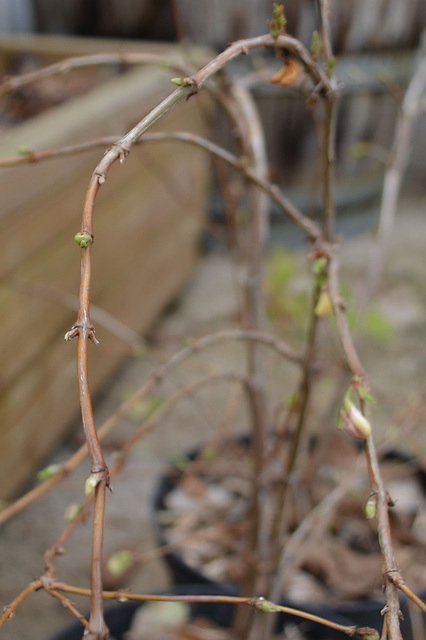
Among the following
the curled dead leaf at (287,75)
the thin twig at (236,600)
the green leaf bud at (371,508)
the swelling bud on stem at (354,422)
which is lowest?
the thin twig at (236,600)

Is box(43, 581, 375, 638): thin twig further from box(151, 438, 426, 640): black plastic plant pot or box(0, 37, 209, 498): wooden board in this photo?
box(0, 37, 209, 498): wooden board

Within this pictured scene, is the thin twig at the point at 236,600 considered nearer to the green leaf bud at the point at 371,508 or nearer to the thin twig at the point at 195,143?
the green leaf bud at the point at 371,508

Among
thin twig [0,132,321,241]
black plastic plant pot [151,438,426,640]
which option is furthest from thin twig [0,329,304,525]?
black plastic plant pot [151,438,426,640]

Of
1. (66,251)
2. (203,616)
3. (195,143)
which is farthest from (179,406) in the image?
(195,143)

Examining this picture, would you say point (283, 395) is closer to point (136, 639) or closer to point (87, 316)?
point (136, 639)

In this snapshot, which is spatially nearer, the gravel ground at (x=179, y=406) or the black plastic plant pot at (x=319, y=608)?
the black plastic plant pot at (x=319, y=608)

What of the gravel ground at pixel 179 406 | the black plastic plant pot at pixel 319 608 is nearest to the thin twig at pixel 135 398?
the gravel ground at pixel 179 406
